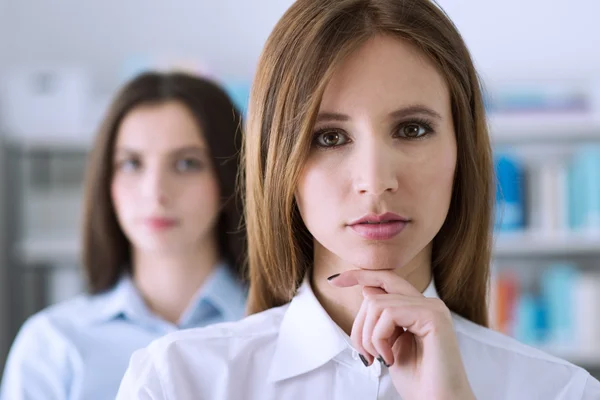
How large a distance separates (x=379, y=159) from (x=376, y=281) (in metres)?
0.17

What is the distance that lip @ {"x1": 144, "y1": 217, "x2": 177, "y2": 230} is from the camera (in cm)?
184

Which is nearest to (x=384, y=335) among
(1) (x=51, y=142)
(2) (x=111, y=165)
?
(2) (x=111, y=165)

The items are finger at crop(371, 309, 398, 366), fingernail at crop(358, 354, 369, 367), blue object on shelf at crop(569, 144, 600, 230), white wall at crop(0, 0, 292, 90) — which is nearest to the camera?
finger at crop(371, 309, 398, 366)

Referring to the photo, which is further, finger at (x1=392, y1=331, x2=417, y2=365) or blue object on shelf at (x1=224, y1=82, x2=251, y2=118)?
blue object on shelf at (x1=224, y1=82, x2=251, y2=118)

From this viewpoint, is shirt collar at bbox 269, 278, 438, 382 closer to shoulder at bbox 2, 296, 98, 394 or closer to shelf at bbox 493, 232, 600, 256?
shoulder at bbox 2, 296, 98, 394

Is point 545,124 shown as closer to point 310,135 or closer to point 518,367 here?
point 518,367

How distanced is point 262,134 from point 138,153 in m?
0.79

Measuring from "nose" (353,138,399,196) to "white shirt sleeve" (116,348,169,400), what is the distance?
A: 1.32ft

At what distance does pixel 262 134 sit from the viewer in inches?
46.3

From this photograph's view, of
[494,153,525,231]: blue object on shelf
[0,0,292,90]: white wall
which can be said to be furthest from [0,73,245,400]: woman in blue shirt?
[0,0,292,90]: white wall

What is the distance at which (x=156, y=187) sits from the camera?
1.82 metres

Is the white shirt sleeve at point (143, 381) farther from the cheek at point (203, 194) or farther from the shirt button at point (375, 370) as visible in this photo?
the cheek at point (203, 194)

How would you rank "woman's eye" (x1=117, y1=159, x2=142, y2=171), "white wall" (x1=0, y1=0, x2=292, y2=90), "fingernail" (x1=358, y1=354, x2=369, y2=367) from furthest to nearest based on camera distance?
"white wall" (x1=0, y1=0, x2=292, y2=90)
"woman's eye" (x1=117, y1=159, x2=142, y2=171)
"fingernail" (x1=358, y1=354, x2=369, y2=367)

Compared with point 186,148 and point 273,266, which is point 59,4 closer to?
point 186,148
